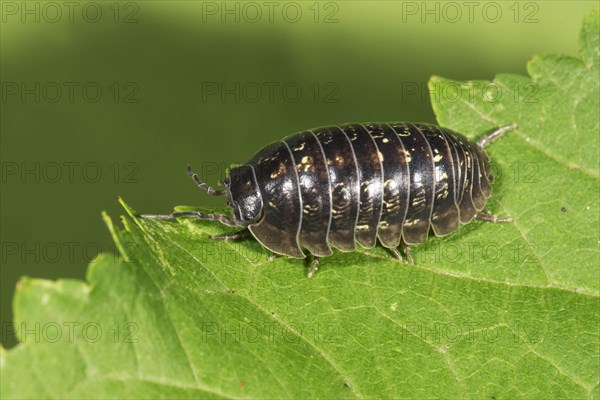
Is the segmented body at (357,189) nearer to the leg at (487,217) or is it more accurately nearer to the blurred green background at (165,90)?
the leg at (487,217)

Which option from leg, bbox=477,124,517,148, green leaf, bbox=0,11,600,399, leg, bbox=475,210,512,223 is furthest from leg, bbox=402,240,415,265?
leg, bbox=477,124,517,148

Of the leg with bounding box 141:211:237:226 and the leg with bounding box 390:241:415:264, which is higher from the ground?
the leg with bounding box 141:211:237:226

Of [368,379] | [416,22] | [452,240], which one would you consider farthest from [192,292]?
[416,22]

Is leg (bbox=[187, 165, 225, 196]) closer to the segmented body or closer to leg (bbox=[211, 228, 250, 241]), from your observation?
the segmented body

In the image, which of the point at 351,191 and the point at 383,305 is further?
the point at 351,191

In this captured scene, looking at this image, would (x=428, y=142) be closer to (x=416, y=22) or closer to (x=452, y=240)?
(x=452, y=240)

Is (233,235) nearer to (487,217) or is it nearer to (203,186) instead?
(203,186)

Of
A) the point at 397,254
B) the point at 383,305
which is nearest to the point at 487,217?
the point at 397,254
